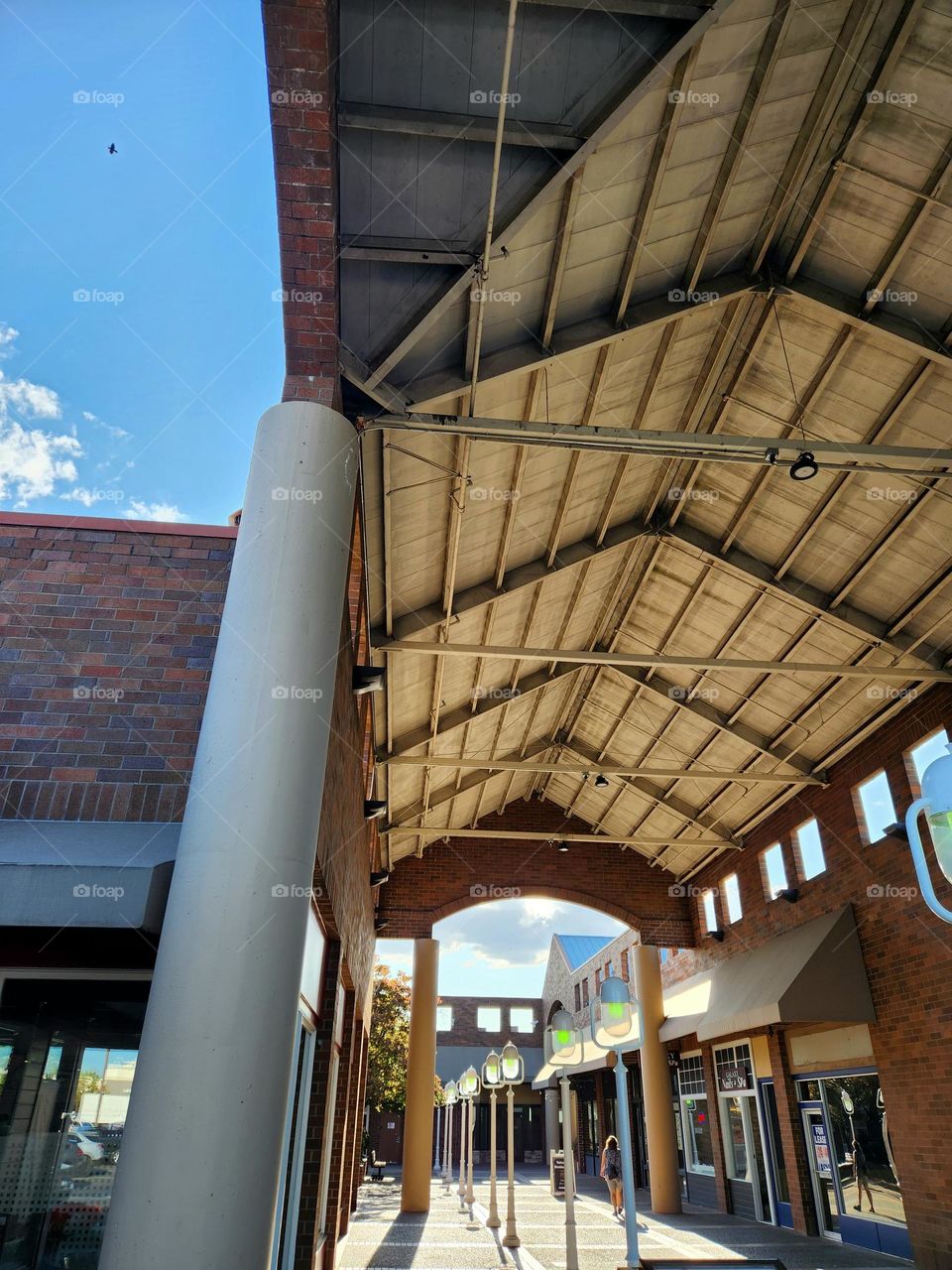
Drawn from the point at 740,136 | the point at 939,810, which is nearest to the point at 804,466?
the point at 740,136

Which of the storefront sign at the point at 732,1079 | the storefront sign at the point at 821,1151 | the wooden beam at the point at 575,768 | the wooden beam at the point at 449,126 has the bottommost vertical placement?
the storefront sign at the point at 821,1151

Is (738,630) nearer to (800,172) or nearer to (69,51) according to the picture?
(800,172)

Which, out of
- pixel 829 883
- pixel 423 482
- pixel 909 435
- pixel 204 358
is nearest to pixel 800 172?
pixel 909 435

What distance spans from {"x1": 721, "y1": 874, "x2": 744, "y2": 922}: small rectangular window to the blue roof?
1290cm

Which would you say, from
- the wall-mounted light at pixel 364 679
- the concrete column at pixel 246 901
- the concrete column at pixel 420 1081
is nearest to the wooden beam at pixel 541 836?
the concrete column at pixel 420 1081

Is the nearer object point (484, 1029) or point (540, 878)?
point (540, 878)

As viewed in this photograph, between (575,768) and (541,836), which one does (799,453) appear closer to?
(575,768)

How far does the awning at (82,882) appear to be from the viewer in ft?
12.0

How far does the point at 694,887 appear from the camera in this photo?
18.4 meters

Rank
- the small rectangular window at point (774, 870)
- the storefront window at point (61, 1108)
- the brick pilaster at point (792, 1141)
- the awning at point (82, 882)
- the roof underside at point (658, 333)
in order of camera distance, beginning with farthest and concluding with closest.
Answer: the small rectangular window at point (774, 870), the brick pilaster at point (792, 1141), the roof underside at point (658, 333), the storefront window at point (61, 1108), the awning at point (82, 882)

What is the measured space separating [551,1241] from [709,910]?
7.39 metres

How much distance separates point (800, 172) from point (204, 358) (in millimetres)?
Result: 5032

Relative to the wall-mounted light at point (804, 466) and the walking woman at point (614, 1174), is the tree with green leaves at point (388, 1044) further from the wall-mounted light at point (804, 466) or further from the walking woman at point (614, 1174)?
the wall-mounted light at point (804, 466)

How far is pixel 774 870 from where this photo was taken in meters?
15.1
